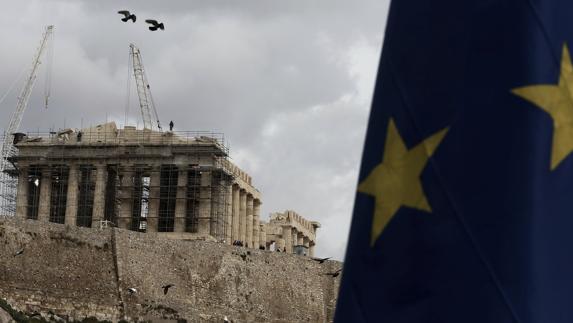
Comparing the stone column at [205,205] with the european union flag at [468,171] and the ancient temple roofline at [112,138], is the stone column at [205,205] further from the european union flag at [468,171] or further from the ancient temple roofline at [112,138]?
the european union flag at [468,171]

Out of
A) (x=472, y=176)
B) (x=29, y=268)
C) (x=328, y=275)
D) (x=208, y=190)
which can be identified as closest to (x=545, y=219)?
(x=472, y=176)

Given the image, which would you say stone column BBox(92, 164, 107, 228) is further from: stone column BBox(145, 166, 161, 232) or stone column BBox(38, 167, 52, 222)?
stone column BBox(38, 167, 52, 222)

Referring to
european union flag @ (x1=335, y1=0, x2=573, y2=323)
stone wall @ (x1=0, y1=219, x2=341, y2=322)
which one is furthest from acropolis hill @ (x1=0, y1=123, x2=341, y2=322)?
european union flag @ (x1=335, y1=0, x2=573, y2=323)

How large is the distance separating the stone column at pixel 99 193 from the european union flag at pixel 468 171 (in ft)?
192

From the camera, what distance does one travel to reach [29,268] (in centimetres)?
4206

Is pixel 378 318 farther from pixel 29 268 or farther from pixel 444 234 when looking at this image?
pixel 29 268

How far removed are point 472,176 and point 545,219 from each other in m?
0.35

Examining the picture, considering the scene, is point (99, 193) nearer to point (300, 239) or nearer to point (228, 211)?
point (228, 211)

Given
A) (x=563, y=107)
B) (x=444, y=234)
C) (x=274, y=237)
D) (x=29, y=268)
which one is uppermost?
(x=274, y=237)

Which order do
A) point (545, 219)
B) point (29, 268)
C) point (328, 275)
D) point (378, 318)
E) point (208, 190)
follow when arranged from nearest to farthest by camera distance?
point (545, 219)
point (378, 318)
point (29, 268)
point (328, 275)
point (208, 190)

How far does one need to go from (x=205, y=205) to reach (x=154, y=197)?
9.42 ft

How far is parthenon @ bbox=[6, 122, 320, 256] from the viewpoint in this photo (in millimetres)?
62406

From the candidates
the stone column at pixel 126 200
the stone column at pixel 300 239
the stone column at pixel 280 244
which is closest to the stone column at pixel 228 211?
the stone column at pixel 126 200

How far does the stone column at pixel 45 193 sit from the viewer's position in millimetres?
63438
